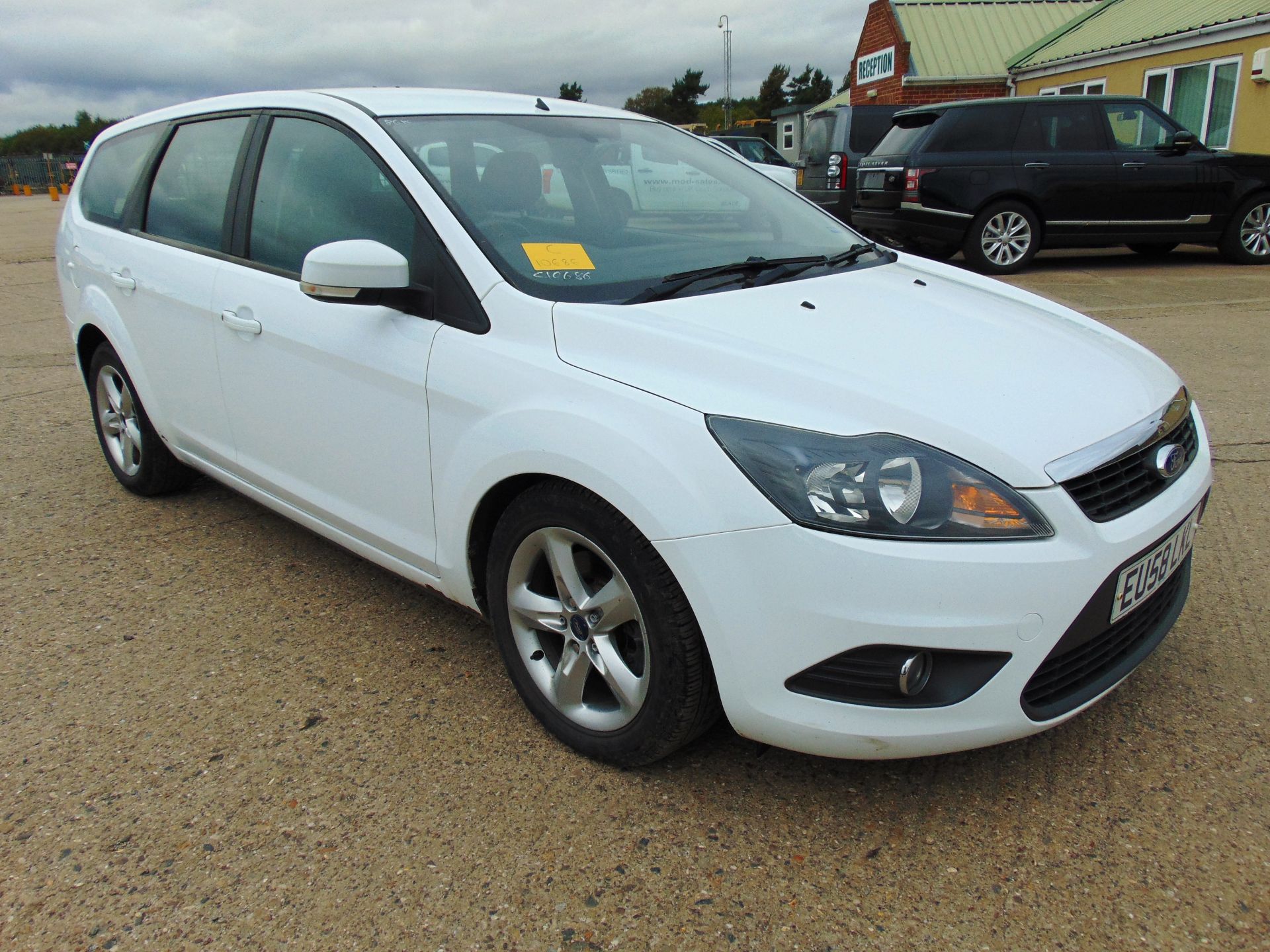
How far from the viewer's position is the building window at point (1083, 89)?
58.2 feet

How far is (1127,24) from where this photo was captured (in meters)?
17.8

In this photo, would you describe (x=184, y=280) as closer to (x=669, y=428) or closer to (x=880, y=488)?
(x=669, y=428)

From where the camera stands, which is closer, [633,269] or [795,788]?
[795,788]

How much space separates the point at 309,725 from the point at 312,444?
84 centimetres

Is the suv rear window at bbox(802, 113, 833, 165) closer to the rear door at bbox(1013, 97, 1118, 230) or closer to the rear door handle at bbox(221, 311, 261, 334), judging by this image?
the rear door at bbox(1013, 97, 1118, 230)

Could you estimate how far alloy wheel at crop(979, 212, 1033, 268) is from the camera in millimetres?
10727

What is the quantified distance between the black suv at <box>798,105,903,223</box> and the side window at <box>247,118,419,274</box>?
11.0 metres

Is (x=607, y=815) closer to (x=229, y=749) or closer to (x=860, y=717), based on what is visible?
(x=860, y=717)

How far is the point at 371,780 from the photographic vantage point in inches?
96.7

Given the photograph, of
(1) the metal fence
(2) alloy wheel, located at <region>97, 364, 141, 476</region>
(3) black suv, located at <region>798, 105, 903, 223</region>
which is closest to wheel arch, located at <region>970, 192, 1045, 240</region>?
(3) black suv, located at <region>798, 105, 903, 223</region>

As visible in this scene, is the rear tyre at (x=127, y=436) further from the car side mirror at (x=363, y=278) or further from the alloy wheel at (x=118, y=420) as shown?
the car side mirror at (x=363, y=278)

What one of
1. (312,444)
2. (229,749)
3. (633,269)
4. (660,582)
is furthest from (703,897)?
(312,444)

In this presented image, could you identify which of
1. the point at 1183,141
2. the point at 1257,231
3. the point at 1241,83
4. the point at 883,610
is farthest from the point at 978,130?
the point at 883,610

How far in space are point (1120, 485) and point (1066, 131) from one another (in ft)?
32.8
